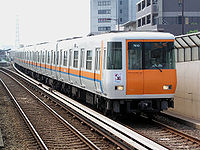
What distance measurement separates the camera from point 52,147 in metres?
9.70

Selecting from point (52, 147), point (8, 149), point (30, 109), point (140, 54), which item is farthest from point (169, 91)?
point (30, 109)

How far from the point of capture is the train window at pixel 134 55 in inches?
486

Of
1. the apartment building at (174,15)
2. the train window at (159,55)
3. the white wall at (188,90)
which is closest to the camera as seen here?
the train window at (159,55)

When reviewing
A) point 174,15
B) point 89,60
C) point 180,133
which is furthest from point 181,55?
point 174,15

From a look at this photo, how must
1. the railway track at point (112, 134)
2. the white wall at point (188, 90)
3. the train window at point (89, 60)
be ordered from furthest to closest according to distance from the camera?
the train window at point (89, 60), the white wall at point (188, 90), the railway track at point (112, 134)

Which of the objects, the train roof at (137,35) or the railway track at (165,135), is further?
the train roof at (137,35)

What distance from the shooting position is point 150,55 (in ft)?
41.1

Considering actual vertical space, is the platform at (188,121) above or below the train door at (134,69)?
below

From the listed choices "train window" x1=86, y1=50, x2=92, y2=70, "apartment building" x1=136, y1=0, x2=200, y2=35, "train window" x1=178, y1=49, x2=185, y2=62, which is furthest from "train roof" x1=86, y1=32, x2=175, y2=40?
"apartment building" x1=136, y1=0, x2=200, y2=35

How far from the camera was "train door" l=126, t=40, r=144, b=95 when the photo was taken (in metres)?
12.3

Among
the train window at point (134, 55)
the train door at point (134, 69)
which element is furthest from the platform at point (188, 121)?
the train window at point (134, 55)

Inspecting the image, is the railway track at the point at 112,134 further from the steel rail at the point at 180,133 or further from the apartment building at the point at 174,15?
the apartment building at the point at 174,15

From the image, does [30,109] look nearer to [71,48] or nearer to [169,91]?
[71,48]

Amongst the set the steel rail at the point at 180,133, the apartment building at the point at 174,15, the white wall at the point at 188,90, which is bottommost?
the steel rail at the point at 180,133
